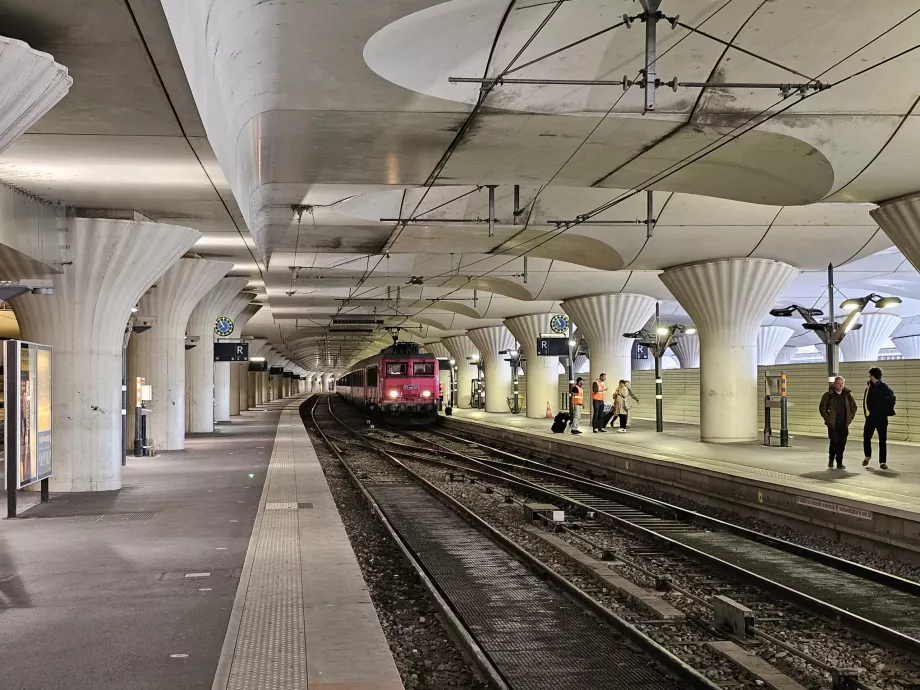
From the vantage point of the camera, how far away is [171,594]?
8008 millimetres

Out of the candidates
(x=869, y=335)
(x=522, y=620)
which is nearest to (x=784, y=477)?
(x=522, y=620)

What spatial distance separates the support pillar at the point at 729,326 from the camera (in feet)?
75.3

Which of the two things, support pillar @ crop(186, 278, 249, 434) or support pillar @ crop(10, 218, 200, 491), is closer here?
support pillar @ crop(10, 218, 200, 491)

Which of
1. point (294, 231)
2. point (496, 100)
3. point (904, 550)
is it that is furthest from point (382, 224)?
point (904, 550)

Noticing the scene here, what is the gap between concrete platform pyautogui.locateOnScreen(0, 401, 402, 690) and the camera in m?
5.90

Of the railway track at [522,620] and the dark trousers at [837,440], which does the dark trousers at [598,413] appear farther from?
the railway track at [522,620]

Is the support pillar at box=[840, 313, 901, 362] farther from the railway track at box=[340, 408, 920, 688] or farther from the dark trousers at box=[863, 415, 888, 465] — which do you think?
the railway track at box=[340, 408, 920, 688]

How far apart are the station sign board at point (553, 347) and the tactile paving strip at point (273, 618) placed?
25202 millimetres

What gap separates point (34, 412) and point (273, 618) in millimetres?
6578

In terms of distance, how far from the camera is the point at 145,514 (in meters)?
12.8

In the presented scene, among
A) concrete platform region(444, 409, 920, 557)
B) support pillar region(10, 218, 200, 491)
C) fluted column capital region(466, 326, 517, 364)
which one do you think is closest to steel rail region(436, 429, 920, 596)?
concrete platform region(444, 409, 920, 557)

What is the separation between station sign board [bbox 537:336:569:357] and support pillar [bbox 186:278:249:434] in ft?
38.1

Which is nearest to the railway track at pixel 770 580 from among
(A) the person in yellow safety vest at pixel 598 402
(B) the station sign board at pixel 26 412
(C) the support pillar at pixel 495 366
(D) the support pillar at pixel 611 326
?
(B) the station sign board at pixel 26 412

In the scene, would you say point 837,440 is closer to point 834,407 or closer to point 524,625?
point 834,407
